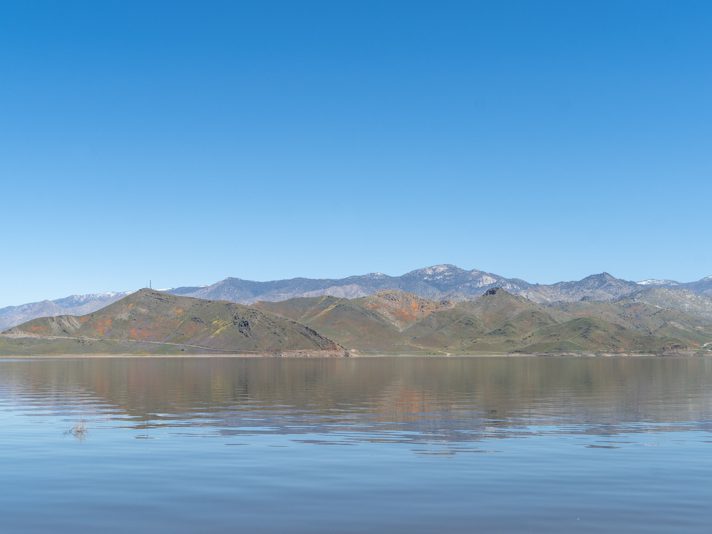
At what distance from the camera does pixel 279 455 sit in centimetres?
4925

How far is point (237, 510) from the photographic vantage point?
3369 centimetres

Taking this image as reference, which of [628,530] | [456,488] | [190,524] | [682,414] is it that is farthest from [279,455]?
[682,414]

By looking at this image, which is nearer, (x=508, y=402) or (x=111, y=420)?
(x=111, y=420)

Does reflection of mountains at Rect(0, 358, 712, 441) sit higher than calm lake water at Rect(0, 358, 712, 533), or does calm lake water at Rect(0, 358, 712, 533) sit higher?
calm lake water at Rect(0, 358, 712, 533)

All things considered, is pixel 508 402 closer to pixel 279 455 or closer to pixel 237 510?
pixel 279 455

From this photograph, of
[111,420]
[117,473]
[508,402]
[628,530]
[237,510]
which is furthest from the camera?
[508,402]

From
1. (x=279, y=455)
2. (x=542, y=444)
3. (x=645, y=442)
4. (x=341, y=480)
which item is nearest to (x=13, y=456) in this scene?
(x=279, y=455)

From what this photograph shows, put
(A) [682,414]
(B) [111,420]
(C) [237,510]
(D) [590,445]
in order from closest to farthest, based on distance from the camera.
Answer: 1. (C) [237,510]
2. (D) [590,445]
3. (B) [111,420]
4. (A) [682,414]

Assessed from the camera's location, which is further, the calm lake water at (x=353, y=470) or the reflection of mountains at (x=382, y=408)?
the reflection of mountains at (x=382, y=408)

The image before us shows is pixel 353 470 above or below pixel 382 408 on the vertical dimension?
above

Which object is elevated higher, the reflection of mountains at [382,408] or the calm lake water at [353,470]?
the calm lake water at [353,470]

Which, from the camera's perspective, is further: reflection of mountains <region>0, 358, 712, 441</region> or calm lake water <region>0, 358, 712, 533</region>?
reflection of mountains <region>0, 358, 712, 441</region>

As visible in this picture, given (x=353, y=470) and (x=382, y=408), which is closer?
(x=353, y=470)

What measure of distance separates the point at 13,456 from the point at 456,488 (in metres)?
28.1
